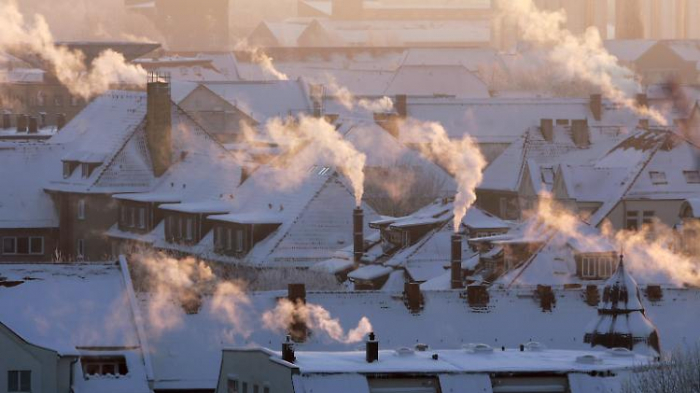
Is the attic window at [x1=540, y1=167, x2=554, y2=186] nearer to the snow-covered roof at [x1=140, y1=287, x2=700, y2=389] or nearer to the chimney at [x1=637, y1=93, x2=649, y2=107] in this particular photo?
→ the chimney at [x1=637, y1=93, x2=649, y2=107]

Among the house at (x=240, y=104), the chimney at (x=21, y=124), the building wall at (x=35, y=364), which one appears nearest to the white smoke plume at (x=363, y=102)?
the house at (x=240, y=104)

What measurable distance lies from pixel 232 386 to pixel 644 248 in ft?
95.2

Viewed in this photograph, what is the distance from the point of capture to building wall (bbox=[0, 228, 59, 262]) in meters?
104

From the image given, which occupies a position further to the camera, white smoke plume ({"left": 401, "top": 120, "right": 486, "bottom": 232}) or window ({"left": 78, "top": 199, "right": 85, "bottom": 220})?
white smoke plume ({"left": 401, "top": 120, "right": 486, "bottom": 232})

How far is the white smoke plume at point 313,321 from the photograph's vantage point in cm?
6700

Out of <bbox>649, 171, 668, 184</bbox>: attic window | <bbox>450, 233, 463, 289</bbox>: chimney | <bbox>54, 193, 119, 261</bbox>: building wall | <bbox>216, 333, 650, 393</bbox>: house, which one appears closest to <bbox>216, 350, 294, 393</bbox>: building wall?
<bbox>216, 333, 650, 393</bbox>: house

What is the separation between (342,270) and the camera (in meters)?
89.5

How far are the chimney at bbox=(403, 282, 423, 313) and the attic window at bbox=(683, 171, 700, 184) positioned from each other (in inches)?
1340

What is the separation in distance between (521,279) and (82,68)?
9428cm

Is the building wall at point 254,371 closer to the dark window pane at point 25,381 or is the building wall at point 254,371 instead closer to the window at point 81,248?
the dark window pane at point 25,381

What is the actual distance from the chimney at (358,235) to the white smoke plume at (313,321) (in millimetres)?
22767

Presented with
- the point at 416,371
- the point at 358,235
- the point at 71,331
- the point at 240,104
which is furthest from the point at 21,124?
the point at 416,371

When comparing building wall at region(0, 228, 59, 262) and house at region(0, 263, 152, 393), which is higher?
building wall at region(0, 228, 59, 262)

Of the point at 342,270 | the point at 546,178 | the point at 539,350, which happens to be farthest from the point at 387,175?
the point at 539,350
